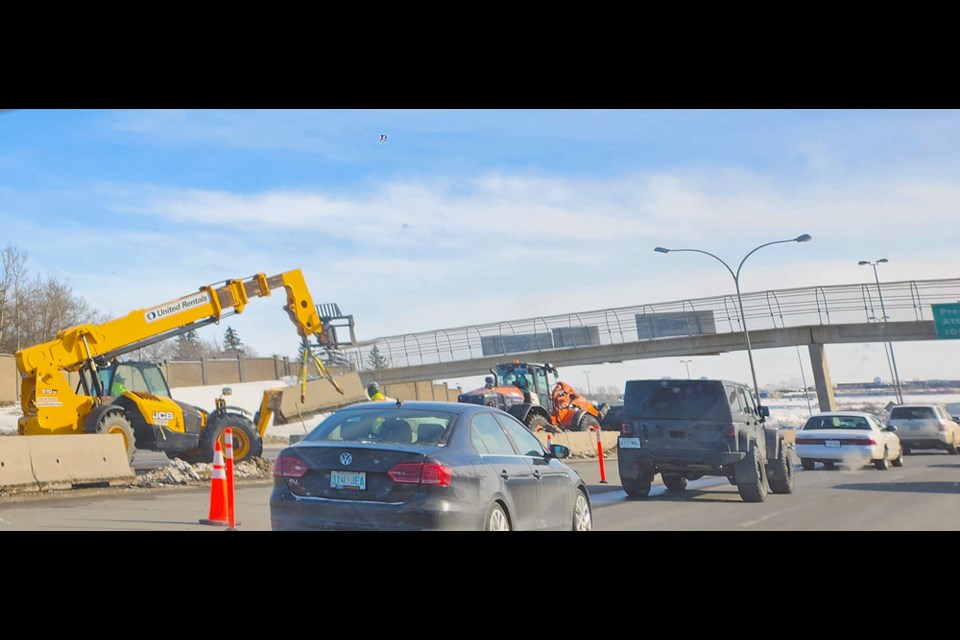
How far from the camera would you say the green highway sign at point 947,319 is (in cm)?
4181

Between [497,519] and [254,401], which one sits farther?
[254,401]

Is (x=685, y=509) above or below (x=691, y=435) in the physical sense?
below

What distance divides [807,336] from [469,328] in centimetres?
1806

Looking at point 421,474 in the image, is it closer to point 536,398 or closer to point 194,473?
point 194,473

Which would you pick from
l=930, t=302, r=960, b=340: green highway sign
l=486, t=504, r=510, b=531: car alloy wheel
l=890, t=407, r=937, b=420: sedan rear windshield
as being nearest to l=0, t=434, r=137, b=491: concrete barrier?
l=486, t=504, r=510, b=531: car alloy wheel

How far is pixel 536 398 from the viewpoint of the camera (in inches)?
1145

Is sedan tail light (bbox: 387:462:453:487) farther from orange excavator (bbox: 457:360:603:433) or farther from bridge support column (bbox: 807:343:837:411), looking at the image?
bridge support column (bbox: 807:343:837:411)

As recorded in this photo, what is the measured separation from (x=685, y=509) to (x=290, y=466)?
7925 millimetres

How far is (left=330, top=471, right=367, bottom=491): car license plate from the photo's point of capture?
24.0 ft

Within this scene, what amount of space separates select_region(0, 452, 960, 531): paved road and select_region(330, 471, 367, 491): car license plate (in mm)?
3536

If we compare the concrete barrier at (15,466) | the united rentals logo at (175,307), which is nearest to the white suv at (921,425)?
the united rentals logo at (175,307)

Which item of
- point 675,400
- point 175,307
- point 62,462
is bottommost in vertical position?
point 675,400

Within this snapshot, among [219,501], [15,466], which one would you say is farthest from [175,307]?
[219,501]

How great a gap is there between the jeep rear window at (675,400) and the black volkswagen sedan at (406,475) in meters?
7.34
